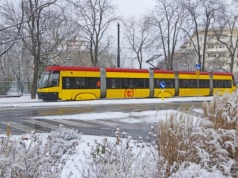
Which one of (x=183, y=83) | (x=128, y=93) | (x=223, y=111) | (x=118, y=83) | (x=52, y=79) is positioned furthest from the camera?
(x=183, y=83)

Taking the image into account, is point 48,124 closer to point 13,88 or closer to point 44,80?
point 44,80

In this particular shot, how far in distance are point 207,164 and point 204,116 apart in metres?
1.19

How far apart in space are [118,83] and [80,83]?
13.1ft

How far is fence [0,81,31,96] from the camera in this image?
39.9 meters

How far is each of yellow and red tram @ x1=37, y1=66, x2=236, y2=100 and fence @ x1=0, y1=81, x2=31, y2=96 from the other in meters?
13.5

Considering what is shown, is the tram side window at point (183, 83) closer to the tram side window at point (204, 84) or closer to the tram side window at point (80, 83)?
the tram side window at point (204, 84)

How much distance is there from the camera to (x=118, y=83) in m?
30.3

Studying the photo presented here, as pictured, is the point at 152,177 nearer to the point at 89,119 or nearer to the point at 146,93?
the point at 89,119

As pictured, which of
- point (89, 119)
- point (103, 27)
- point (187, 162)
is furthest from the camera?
point (103, 27)

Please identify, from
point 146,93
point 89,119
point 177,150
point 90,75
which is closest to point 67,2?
point 90,75

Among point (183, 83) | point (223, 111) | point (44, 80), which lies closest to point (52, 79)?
point (44, 80)

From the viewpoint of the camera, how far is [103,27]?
41.8 m

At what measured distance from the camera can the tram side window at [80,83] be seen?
88.5 feet

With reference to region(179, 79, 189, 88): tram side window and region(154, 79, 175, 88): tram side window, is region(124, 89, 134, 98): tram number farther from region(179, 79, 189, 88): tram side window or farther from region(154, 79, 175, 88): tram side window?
region(179, 79, 189, 88): tram side window
